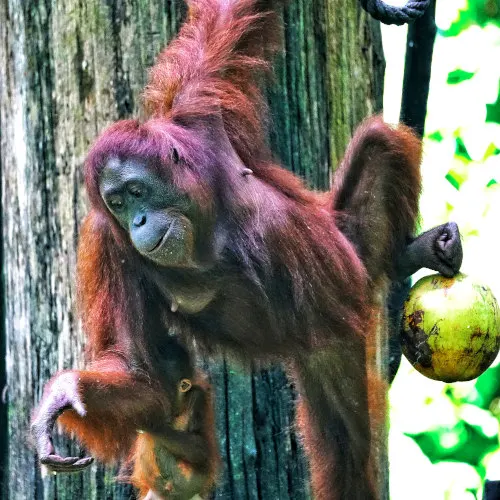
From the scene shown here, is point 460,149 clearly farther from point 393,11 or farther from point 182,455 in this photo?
point 182,455

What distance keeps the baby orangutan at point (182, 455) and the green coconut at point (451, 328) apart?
0.64 meters

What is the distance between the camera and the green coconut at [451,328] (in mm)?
2846

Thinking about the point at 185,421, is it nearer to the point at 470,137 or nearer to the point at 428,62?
the point at 428,62

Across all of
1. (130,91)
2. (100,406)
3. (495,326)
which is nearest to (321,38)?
(130,91)

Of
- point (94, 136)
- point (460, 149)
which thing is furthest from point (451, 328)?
point (460, 149)

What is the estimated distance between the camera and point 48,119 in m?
3.27

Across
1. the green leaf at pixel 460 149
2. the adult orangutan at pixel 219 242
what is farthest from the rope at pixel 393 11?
the green leaf at pixel 460 149

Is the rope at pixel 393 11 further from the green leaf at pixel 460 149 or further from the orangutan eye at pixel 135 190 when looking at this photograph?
the green leaf at pixel 460 149

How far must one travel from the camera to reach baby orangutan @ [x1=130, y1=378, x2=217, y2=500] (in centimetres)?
323

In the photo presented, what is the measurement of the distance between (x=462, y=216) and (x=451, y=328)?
1.93 m

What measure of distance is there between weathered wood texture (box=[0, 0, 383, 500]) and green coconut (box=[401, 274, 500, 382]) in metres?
0.55

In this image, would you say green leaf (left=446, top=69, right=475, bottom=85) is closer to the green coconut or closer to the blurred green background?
the blurred green background

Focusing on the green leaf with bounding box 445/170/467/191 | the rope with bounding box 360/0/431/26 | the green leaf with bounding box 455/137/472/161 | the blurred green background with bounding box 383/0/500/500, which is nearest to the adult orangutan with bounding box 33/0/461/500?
the rope with bounding box 360/0/431/26

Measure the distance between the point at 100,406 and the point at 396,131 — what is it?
3.53ft
